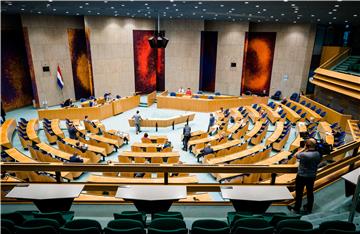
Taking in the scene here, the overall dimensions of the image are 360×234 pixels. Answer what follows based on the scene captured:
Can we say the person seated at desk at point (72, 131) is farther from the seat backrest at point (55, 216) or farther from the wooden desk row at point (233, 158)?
the seat backrest at point (55, 216)

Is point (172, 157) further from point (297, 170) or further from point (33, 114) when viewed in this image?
point (33, 114)

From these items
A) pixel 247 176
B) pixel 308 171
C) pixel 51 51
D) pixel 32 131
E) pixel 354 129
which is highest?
pixel 51 51

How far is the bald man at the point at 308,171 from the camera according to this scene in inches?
162

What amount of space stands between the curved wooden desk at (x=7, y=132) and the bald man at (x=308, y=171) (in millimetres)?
10572

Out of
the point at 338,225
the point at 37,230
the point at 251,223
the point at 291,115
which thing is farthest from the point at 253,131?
the point at 37,230

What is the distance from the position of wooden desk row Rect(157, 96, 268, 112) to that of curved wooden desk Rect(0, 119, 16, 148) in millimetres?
9017

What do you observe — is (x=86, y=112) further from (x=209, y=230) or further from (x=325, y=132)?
(x=209, y=230)

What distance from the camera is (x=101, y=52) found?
62.2 feet

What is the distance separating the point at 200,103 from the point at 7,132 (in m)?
11.1

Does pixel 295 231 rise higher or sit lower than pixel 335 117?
higher

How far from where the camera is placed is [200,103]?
18.0 m

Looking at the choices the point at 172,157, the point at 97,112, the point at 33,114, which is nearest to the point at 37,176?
the point at 172,157

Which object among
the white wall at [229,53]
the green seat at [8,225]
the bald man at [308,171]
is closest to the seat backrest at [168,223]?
the green seat at [8,225]

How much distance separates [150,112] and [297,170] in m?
14.2
